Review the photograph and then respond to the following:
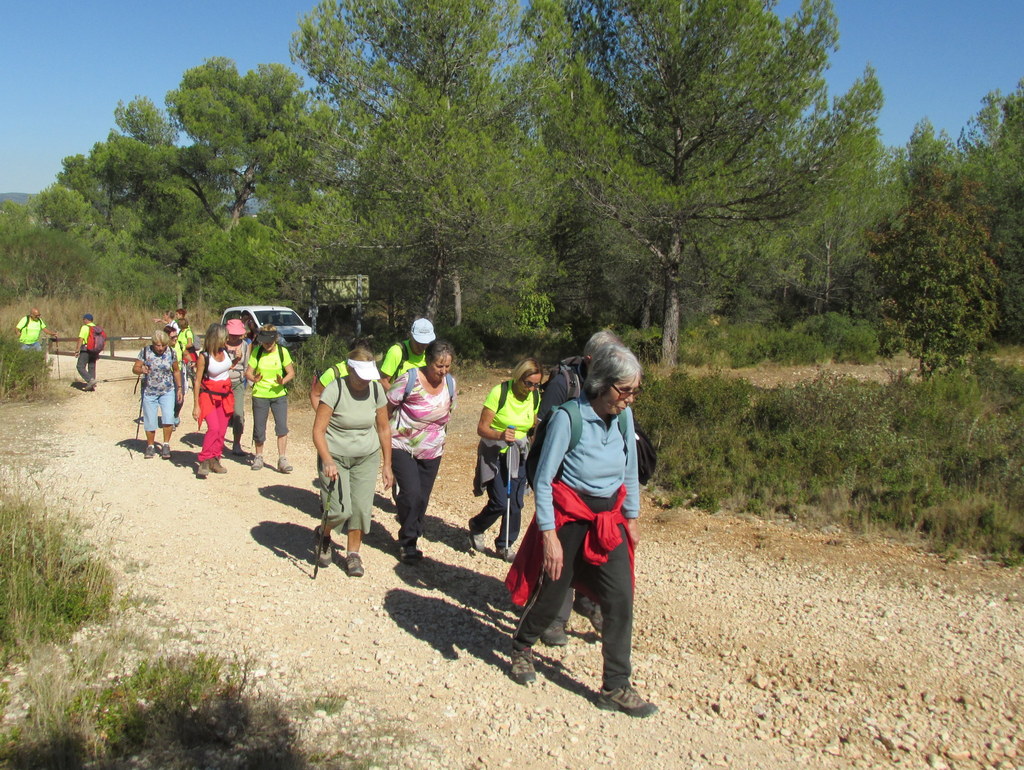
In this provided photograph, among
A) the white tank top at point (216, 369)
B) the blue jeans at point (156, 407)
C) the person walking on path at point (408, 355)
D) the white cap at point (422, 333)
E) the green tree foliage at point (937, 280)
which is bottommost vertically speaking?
the blue jeans at point (156, 407)

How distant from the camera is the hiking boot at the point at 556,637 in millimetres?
4770

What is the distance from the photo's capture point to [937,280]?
11.8 metres

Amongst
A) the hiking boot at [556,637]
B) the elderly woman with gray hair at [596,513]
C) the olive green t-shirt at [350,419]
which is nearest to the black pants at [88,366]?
the olive green t-shirt at [350,419]

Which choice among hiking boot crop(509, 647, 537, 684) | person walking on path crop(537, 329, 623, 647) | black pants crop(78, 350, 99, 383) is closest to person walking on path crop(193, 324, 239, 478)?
person walking on path crop(537, 329, 623, 647)

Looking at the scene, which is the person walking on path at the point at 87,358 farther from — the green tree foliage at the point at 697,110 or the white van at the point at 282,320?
the green tree foliage at the point at 697,110

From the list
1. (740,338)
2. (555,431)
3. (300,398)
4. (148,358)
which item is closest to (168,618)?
(555,431)

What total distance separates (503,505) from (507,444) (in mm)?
519

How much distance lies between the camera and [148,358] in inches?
355

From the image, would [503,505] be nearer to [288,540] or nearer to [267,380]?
[288,540]

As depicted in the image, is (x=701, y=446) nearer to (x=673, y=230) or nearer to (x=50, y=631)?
(x=50, y=631)

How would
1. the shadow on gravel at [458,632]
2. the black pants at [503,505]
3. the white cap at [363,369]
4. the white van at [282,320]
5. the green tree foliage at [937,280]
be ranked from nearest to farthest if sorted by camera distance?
the shadow on gravel at [458,632] < the white cap at [363,369] < the black pants at [503,505] < the green tree foliage at [937,280] < the white van at [282,320]

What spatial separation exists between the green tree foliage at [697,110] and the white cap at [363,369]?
1241 centimetres

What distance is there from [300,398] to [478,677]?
9.75 meters

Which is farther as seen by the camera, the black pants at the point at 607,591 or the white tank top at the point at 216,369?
the white tank top at the point at 216,369
